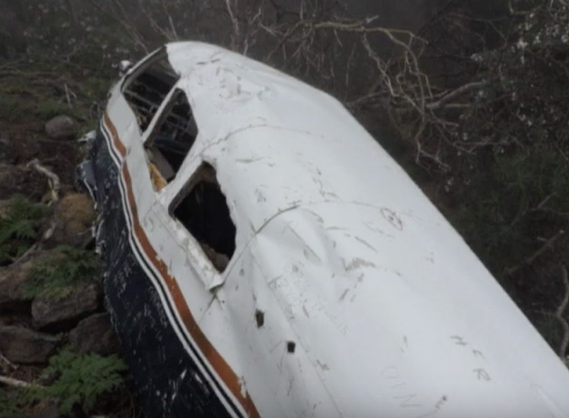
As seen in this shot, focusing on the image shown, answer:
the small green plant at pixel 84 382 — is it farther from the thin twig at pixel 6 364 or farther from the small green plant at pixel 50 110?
the small green plant at pixel 50 110

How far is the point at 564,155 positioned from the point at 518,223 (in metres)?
0.79

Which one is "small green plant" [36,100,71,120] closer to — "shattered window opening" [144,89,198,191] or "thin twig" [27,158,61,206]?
"thin twig" [27,158,61,206]

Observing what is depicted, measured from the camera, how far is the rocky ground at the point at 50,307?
153 inches

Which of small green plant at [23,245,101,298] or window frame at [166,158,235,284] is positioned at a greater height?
window frame at [166,158,235,284]

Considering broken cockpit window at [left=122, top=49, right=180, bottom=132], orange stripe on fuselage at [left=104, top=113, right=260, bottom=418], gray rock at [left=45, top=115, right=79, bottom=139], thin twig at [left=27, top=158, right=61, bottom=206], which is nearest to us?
orange stripe on fuselage at [left=104, top=113, right=260, bottom=418]

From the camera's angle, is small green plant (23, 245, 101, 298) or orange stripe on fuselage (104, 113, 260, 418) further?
small green plant (23, 245, 101, 298)

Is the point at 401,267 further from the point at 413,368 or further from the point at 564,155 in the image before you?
the point at 564,155

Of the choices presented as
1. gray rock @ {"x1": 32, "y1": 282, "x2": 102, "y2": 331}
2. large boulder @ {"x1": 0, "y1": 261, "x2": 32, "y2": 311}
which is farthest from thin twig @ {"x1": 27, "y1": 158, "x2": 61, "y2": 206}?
gray rock @ {"x1": 32, "y1": 282, "x2": 102, "y2": 331}

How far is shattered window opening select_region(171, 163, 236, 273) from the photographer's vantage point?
11.0ft

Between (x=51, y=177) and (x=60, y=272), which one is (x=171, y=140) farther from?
(x=51, y=177)

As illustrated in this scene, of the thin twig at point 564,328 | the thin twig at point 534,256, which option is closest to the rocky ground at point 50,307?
the thin twig at point 564,328

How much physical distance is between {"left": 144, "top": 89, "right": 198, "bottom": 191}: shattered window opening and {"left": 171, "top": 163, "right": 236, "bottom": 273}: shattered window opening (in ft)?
0.96

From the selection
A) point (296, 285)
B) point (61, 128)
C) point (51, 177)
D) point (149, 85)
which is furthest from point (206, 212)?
point (61, 128)

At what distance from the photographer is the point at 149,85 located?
5.81 m
